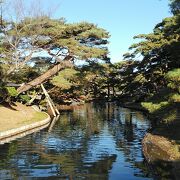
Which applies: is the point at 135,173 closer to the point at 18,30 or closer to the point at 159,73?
the point at 18,30

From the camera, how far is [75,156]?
22141 mm

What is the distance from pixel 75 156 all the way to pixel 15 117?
18.0 metres

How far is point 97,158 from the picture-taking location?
21625 millimetres

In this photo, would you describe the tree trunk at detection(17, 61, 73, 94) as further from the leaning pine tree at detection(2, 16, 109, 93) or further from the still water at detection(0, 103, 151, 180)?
the still water at detection(0, 103, 151, 180)

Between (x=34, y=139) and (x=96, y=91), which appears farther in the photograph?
(x=96, y=91)

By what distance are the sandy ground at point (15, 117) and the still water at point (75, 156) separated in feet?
10.1

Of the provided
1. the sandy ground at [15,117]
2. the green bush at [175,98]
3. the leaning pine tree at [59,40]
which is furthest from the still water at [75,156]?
the leaning pine tree at [59,40]

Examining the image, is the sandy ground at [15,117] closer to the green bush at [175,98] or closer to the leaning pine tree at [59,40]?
the leaning pine tree at [59,40]

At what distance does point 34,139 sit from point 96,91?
88905 mm

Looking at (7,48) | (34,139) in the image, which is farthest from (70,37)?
(34,139)

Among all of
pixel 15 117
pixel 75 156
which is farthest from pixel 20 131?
pixel 75 156

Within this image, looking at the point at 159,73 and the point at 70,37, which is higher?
the point at 70,37

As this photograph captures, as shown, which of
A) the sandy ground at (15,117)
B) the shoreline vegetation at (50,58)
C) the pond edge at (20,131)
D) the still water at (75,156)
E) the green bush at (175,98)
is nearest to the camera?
the still water at (75,156)

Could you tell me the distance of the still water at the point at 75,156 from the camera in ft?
58.3
